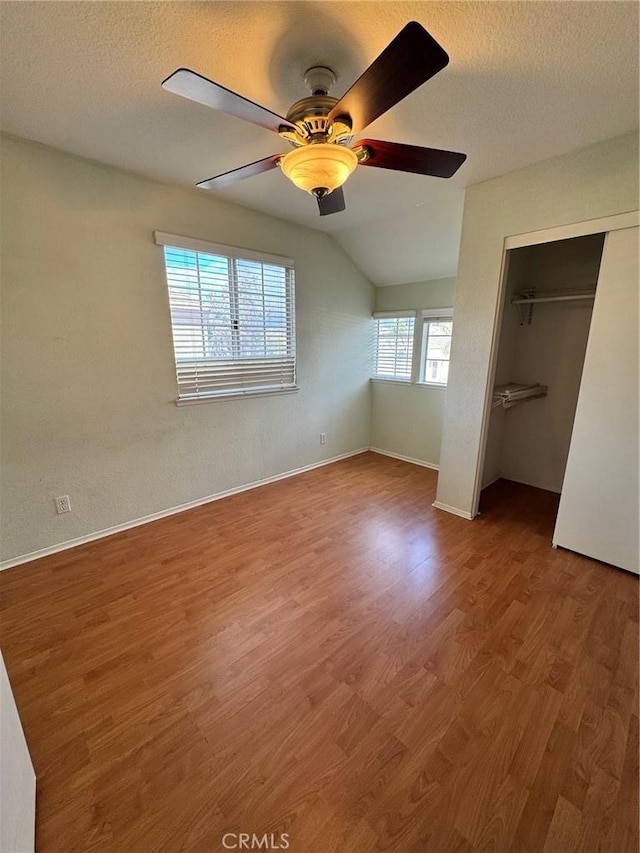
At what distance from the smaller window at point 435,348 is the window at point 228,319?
158 cm

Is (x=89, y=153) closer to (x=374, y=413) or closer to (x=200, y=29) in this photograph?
(x=200, y=29)

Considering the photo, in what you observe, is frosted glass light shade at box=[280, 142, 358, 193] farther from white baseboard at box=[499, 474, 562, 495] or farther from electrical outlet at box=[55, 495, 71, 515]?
white baseboard at box=[499, 474, 562, 495]

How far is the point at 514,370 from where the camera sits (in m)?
3.38

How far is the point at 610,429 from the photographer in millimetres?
2039

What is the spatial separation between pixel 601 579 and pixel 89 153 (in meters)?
4.08

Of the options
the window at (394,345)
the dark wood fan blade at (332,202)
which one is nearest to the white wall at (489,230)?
the dark wood fan blade at (332,202)

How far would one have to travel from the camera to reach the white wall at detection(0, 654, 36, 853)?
0.79 meters

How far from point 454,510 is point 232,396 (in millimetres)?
2208

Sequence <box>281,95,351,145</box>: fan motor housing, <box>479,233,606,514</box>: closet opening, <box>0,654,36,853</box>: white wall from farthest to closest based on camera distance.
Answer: <box>479,233,606,514</box>: closet opening, <box>281,95,351,145</box>: fan motor housing, <box>0,654,36,853</box>: white wall

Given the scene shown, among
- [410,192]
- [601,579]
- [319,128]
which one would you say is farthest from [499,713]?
[410,192]

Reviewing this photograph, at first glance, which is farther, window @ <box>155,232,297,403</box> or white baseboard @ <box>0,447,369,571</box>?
window @ <box>155,232,297,403</box>

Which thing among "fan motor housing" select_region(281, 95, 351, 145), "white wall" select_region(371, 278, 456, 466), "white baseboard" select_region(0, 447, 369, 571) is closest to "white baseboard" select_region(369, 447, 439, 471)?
"white wall" select_region(371, 278, 456, 466)

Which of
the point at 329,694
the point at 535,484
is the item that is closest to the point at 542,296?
the point at 535,484

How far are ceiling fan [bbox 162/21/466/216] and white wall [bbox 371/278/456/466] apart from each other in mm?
2388
